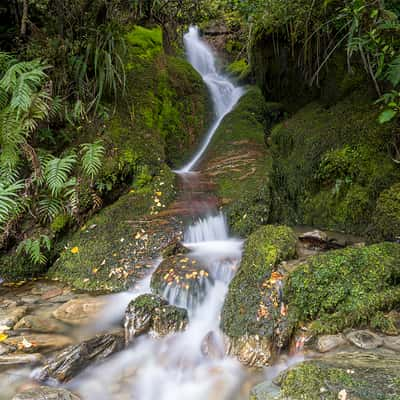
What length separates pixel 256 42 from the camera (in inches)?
289

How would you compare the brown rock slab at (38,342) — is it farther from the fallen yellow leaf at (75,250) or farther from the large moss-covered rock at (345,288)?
the large moss-covered rock at (345,288)

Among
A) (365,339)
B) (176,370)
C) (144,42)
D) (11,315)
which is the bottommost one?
(176,370)

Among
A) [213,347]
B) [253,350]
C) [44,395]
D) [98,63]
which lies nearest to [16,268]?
[44,395]

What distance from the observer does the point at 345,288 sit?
9.38 feet

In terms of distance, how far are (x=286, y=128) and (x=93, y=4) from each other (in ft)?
13.1

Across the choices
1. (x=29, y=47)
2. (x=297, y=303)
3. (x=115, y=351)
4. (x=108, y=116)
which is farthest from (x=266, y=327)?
(x=29, y=47)

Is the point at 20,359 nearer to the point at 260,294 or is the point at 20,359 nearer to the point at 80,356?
the point at 80,356

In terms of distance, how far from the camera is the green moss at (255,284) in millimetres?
2920

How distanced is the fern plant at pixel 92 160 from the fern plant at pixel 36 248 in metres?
1.03

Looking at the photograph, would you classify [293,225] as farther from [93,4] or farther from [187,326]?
[93,4]

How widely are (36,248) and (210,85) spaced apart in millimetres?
6257

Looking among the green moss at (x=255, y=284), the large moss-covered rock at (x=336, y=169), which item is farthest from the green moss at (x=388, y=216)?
the green moss at (x=255, y=284)

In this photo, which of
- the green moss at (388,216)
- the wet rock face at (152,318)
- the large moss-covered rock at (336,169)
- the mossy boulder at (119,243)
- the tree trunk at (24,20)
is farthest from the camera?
the tree trunk at (24,20)

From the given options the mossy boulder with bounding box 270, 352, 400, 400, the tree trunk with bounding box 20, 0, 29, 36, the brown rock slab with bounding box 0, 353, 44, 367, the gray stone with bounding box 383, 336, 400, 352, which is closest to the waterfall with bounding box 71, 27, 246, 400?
the brown rock slab with bounding box 0, 353, 44, 367
